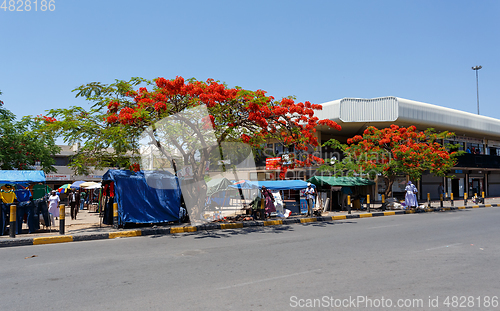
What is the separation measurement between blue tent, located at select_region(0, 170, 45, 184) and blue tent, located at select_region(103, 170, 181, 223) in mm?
2432

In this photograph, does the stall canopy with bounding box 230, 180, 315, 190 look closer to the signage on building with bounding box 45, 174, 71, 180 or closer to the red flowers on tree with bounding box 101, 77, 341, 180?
the red flowers on tree with bounding box 101, 77, 341, 180

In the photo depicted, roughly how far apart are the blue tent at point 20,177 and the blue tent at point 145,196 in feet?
7.98

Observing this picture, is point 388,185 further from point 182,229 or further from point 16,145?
point 16,145

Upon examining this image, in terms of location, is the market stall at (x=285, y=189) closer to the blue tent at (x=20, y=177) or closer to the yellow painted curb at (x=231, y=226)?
the yellow painted curb at (x=231, y=226)

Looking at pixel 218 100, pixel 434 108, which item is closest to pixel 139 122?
pixel 218 100

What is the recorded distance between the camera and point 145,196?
13.8 m

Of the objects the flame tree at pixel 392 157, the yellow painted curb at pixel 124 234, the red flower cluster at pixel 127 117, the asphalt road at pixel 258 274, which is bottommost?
the yellow painted curb at pixel 124 234

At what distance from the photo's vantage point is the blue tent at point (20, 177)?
13.0 meters

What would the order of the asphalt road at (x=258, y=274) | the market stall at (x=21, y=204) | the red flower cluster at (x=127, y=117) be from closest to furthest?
1. the asphalt road at (x=258, y=274)
2. the market stall at (x=21, y=204)
3. the red flower cluster at (x=127, y=117)

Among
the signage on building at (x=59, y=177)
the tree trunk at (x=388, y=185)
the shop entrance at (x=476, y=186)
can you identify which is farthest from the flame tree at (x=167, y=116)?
the shop entrance at (x=476, y=186)

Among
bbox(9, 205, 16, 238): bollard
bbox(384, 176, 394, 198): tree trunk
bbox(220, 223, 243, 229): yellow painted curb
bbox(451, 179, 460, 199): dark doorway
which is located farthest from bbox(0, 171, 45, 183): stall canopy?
bbox(451, 179, 460, 199): dark doorway

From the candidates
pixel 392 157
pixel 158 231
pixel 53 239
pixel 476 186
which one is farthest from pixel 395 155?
pixel 476 186
